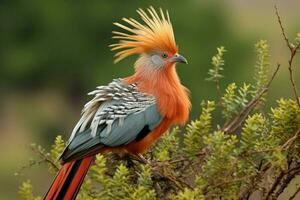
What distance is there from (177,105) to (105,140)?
2.81 feet

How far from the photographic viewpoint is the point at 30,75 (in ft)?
117

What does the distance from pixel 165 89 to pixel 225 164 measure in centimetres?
293

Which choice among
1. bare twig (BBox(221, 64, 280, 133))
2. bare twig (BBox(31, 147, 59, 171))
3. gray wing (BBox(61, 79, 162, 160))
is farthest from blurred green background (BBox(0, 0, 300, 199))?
bare twig (BBox(221, 64, 280, 133))

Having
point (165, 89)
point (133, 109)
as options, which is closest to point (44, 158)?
point (133, 109)

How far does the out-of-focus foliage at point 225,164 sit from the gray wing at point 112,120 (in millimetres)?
1436

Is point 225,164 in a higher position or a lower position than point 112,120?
lower

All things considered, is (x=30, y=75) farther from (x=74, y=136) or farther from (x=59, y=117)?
(x=74, y=136)

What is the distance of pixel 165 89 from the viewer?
7.70 m

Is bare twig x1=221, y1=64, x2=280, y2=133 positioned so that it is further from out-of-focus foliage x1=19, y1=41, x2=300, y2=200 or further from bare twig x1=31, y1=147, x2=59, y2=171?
bare twig x1=31, y1=147, x2=59, y2=171

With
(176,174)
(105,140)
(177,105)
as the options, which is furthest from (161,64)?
(176,174)

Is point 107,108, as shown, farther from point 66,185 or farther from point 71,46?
point 71,46

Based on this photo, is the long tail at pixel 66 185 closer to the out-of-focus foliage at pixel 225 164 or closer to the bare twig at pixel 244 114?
the out-of-focus foliage at pixel 225 164

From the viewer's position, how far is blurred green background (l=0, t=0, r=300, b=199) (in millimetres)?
33188

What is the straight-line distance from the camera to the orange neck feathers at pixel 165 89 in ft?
24.4
